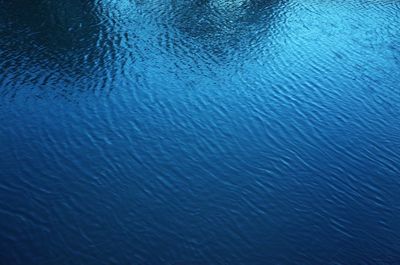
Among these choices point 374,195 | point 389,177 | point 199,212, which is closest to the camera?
point 199,212

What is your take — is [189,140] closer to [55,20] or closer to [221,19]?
[55,20]

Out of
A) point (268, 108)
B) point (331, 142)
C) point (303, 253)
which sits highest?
point (268, 108)

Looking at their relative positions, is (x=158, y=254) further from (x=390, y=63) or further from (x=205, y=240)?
(x=390, y=63)

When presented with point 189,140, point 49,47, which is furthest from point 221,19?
point 189,140

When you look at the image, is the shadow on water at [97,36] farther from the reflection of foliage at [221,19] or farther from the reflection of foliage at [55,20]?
the reflection of foliage at [221,19]

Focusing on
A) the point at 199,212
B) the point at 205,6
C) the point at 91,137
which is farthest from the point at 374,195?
the point at 205,6

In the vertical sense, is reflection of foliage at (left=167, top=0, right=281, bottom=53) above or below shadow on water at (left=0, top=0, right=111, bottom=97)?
above

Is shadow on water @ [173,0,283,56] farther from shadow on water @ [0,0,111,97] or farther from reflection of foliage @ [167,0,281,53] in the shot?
shadow on water @ [0,0,111,97]

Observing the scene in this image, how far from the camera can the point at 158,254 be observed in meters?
25.5

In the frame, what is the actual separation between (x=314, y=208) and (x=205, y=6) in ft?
153

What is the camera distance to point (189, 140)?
3681cm

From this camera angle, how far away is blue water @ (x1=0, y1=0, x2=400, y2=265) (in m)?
26.9

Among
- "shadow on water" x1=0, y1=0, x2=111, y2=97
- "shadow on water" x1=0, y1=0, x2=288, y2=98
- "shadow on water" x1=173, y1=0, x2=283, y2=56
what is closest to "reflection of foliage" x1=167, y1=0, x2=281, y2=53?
"shadow on water" x1=173, y1=0, x2=283, y2=56

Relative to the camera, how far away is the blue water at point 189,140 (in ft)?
88.2
